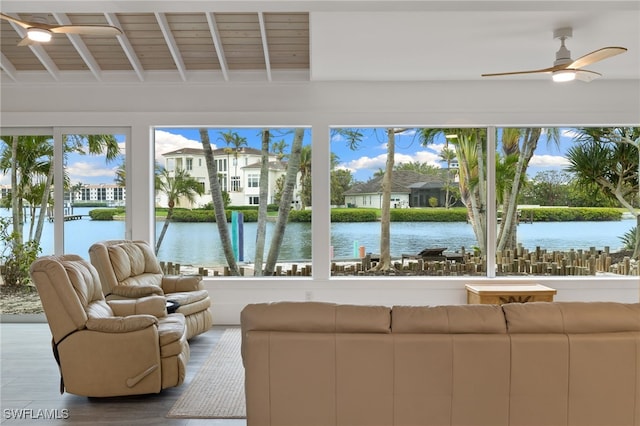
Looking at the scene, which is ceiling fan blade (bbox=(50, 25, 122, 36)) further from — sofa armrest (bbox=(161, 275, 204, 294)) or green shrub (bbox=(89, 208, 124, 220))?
green shrub (bbox=(89, 208, 124, 220))

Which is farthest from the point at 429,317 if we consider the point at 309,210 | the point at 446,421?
the point at 309,210

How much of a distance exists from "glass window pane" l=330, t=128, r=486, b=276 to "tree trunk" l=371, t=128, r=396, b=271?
0.04ft

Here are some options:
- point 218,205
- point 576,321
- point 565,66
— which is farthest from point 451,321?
point 218,205

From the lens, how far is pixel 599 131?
6492 millimetres

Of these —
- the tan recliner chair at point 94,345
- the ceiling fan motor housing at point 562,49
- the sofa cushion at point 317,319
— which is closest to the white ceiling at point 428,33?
the ceiling fan motor housing at point 562,49

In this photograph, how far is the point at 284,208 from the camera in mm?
6520

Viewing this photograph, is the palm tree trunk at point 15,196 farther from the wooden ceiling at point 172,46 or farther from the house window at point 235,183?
the house window at point 235,183

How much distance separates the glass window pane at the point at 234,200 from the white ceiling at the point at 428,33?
78cm

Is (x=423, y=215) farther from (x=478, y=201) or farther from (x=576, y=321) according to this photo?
(x=576, y=321)

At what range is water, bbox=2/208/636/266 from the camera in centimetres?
648

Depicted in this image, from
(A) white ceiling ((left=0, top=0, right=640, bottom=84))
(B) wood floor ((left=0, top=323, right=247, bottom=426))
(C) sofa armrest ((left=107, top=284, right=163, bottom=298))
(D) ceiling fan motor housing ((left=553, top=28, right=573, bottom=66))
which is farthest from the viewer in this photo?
(C) sofa armrest ((left=107, top=284, right=163, bottom=298))

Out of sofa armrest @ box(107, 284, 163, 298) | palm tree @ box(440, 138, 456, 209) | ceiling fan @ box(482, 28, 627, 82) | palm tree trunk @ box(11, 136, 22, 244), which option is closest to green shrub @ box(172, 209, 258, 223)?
sofa armrest @ box(107, 284, 163, 298)

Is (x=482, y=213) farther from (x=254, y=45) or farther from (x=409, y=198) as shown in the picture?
(x=254, y=45)

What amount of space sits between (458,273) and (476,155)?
1.48 m
